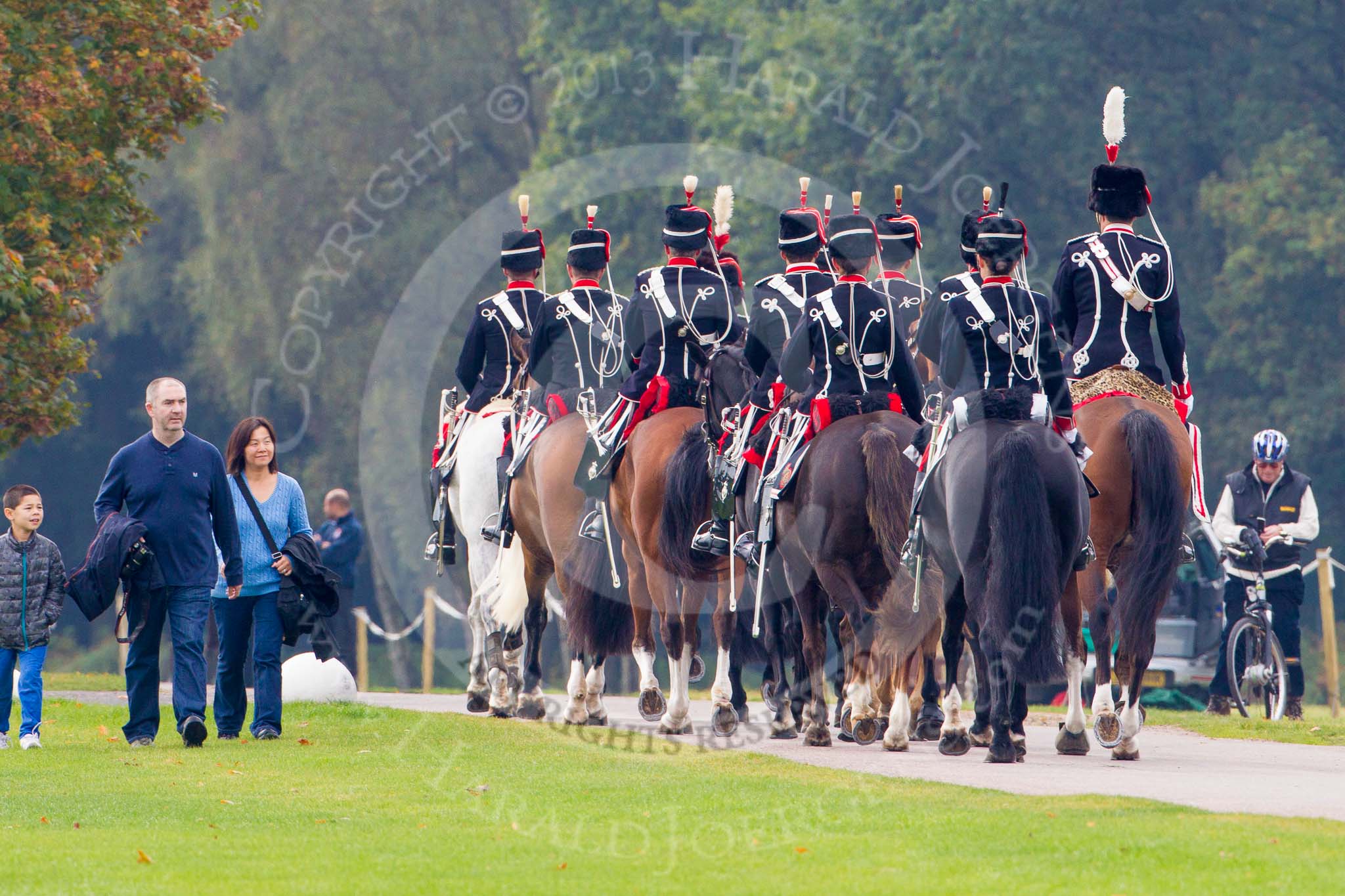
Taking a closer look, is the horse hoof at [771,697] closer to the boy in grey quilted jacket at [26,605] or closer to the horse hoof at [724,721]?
the horse hoof at [724,721]

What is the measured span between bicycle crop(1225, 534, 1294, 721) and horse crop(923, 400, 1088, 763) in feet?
18.1

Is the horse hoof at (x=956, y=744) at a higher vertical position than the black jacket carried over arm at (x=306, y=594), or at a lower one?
lower

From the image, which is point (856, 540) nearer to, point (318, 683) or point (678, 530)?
point (678, 530)

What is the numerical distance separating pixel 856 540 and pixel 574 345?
3.18 m

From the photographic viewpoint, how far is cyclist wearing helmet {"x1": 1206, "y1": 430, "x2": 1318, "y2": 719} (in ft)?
53.8

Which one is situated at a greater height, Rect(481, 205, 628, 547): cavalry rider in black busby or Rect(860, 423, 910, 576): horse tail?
Rect(481, 205, 628, 547): cavalry rider in black busby

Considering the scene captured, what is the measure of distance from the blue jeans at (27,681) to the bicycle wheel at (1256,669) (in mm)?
8729

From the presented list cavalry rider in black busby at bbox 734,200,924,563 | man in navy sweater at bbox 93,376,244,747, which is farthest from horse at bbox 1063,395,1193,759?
man in navy sweater at bbox 93,376,244,747

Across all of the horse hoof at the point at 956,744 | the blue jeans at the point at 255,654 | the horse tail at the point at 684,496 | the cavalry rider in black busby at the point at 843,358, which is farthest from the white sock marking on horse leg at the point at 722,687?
the blue jeans at the point at 255,654

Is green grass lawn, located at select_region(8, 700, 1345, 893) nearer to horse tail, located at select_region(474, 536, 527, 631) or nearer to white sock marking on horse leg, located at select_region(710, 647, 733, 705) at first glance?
white sock marking on horse leg, located at select_region(710, 647, 733, 705)

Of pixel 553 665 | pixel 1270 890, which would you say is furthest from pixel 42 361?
pixel 553 665

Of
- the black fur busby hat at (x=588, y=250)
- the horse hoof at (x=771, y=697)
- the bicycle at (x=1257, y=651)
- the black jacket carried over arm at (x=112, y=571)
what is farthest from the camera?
the bicycle at (x=1257, y=651)

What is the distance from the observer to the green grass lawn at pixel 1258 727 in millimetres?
13250

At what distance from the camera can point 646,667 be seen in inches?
525
